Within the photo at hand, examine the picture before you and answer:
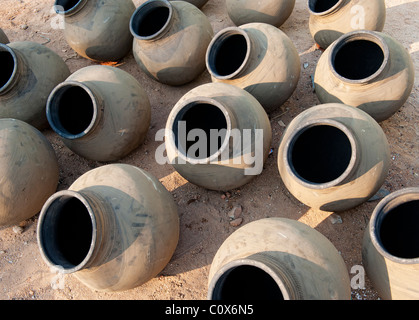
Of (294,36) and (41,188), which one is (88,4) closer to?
(41,188)

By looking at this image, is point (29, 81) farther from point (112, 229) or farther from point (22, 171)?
point (112, 229)

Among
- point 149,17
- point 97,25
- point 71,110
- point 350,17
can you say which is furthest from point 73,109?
point 350,17

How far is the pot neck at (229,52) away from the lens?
13.6ft

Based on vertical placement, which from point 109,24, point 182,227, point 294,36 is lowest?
point 182,227

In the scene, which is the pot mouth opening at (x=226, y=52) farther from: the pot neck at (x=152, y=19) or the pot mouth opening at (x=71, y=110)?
the pot mouth opening at (x=71, y=110)

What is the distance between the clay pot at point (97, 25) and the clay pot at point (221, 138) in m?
2.51

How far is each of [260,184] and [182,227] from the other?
114 cm

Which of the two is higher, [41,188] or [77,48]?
[77,48]

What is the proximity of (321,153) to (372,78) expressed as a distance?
1056 mm

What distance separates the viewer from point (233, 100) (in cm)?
362

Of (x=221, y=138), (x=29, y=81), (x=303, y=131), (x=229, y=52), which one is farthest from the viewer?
(x=229, y=52)

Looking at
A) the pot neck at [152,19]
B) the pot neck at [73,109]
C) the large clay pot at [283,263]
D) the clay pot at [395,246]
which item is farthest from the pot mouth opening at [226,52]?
the clay pot at [395,246]

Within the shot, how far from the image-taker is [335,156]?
379 cm
